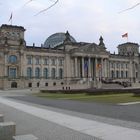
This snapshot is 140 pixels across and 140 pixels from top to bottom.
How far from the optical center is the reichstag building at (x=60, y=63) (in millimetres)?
120000

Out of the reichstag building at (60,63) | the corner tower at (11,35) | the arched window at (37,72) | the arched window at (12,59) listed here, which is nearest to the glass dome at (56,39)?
the reichstag building at (60,63)

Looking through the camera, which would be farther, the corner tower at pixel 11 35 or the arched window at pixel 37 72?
the arched window at pixel 37 72

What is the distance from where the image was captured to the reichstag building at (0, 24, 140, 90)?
120000 mm

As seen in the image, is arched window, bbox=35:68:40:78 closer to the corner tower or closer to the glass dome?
the corner tower

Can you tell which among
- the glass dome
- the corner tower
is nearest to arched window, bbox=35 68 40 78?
the corner tower

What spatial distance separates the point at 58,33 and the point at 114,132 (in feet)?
501

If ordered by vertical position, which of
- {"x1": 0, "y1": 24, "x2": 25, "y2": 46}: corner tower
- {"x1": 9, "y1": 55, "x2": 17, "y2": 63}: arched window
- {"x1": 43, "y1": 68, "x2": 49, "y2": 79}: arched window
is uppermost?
{"x1": 0, "y1": 24, "x2": 25, "y2": 46}: corner tower

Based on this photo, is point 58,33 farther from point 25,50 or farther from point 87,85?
point 87,85

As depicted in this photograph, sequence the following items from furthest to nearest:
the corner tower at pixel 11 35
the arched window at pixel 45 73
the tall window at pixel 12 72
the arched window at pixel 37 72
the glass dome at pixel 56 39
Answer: the glass dome at pixel 56 39 < the arched window at pixel 45 73 < the arched window at pixel 37 72 < the tall window at pixel 12 72 < the corner tower at pixel 11 35

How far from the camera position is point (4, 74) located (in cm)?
11831

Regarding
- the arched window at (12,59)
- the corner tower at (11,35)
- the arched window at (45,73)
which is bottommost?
the arched window at (45,73)

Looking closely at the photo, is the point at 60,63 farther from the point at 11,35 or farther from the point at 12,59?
the point at 11,35

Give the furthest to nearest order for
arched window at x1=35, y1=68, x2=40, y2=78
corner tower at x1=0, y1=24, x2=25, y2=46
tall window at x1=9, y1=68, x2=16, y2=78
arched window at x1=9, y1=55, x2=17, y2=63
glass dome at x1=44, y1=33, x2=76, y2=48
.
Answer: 1. glass dome at x1=44, y1=33, x2=76, y2=48
2. arched window at x1=35, y1=68, x2=40, y2=78
3. arched window at x1=9, y1=55, x2=17, y2=63
4. tall window at x1=9, y1=68, x2=16, y2=78
5. corner tower at x1=0, y1=24, x2=25, y2=46

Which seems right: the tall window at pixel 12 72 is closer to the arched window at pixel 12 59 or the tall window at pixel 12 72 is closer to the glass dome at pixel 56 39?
the arched window at pixel 12 59
